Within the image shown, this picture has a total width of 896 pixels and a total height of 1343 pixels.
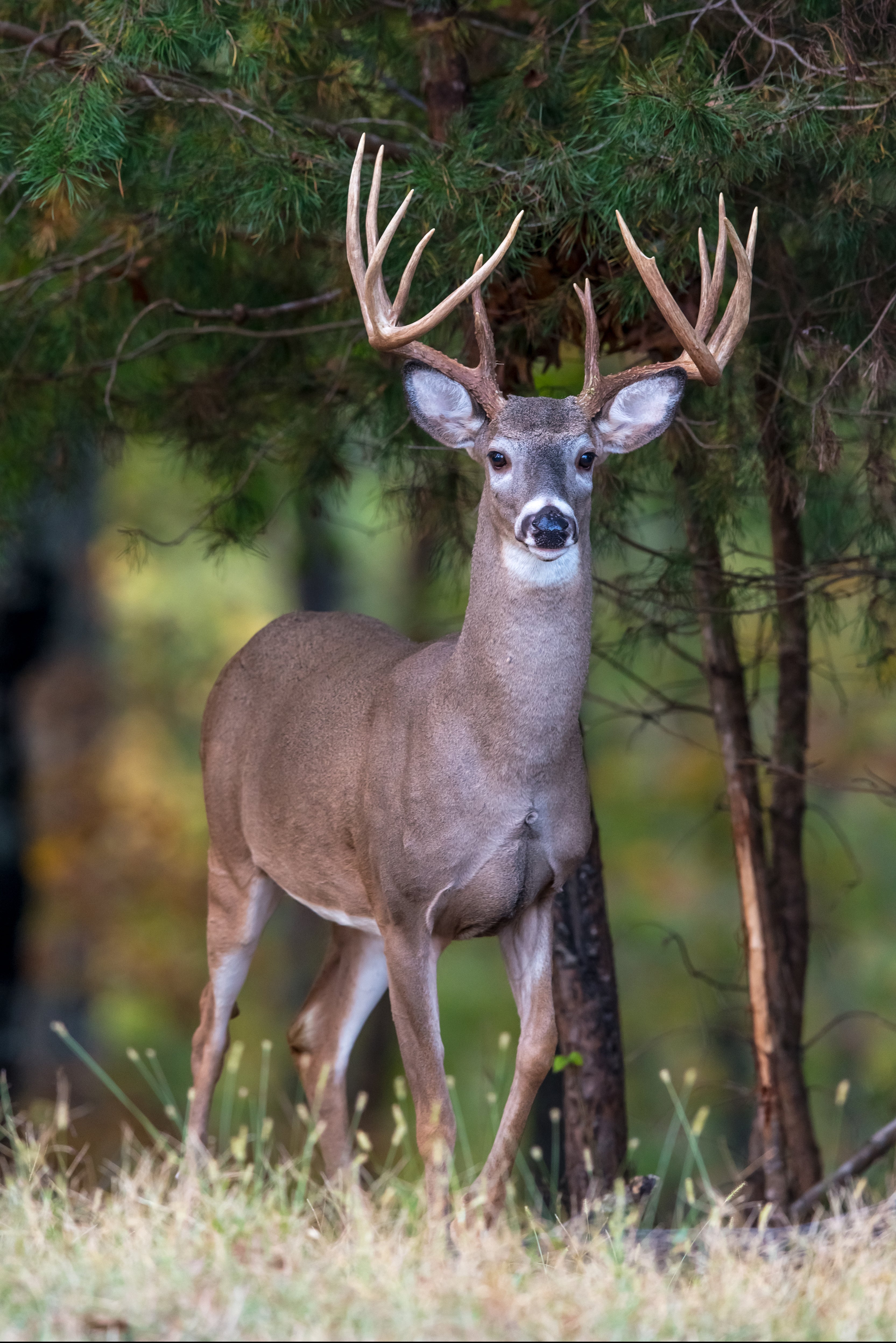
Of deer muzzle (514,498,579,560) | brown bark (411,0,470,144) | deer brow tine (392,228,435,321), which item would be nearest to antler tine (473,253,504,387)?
deer brow tine (392,228,435,321)

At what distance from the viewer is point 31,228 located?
651 centimetres

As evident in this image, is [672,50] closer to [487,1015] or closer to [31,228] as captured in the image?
[31,228]

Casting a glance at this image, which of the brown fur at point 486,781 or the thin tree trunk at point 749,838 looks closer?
the brown fur at point 486,781

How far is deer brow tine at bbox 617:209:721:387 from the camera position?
466cm

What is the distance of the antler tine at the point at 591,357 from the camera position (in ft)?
16.4

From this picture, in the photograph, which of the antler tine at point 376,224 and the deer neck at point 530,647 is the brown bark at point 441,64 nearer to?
the antler tine at point 376,224

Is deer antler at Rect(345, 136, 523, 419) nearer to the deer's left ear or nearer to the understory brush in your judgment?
the deer's left ear

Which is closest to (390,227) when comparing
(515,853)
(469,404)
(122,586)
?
(469,404)

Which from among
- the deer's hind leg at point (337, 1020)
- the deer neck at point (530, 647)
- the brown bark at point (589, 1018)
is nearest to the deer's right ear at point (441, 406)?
the deer neck at point (530, 647)

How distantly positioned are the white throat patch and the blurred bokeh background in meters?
6.75

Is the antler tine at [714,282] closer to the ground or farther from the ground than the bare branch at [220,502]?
farther from the ground

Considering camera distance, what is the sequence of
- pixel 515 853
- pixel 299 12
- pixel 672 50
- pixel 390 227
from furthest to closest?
pixel 299 12
pixel 672 50
pixel 515 853
pixel 390 227

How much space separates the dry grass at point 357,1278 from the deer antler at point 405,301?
7.46ft

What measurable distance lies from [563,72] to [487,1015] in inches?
471
